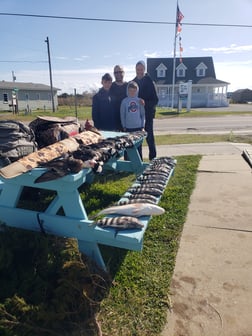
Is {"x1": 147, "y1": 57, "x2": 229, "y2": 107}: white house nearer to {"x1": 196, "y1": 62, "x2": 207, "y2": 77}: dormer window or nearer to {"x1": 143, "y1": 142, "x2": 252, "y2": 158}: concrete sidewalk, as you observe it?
{"x1": 196, "y1": 62, "x2": 207, "y2": 77}: dormer window

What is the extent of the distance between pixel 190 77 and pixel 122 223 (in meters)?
39.5

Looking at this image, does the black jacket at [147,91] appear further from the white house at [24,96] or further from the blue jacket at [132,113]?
the white house at [24,96]

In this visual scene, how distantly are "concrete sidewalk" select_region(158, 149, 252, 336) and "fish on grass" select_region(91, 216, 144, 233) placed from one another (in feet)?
1.97

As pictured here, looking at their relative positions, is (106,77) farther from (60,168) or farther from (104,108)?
(60,168)

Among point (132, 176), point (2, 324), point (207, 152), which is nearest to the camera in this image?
point (2, 324)

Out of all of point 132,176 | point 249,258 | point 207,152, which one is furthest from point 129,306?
point 207,152

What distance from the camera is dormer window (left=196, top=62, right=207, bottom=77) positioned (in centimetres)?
3825

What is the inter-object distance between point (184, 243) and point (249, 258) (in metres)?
0.58

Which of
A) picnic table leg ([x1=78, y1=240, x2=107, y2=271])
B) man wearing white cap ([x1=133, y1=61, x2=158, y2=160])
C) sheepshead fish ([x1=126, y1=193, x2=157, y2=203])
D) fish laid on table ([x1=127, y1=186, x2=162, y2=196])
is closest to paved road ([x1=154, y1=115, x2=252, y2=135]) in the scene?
man wearing white cap ([x1=133, y1=61, x2=158, y2=160])

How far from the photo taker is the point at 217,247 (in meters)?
2.64

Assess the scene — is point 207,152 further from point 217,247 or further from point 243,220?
point 217,247

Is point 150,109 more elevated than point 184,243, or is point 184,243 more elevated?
point 150,109

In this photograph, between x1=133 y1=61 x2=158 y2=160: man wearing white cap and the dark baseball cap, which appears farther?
x1=133 y1=61 x2=158 y2=160: man wearing white cap

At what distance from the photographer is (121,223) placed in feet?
6.51
